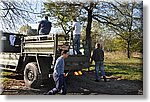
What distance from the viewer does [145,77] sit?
3600 mm

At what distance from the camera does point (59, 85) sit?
354 centimetres

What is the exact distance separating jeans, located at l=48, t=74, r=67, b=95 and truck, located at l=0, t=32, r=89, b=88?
9 cm

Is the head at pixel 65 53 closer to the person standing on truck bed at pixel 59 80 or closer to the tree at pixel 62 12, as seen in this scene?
the person standing on truck bed at pixel 59 80

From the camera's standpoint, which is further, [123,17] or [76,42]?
[123,17]

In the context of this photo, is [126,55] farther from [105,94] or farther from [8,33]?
[8,33]

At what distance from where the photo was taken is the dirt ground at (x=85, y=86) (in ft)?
11.6

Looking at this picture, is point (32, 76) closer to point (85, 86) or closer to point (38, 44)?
point (38, 44)

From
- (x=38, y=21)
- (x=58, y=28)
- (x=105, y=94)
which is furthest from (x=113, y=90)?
(x=38, y=21)

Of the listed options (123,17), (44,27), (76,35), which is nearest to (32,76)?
(44,27)

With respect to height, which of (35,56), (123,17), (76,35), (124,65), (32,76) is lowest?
(32,76)

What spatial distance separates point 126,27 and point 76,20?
63 cm

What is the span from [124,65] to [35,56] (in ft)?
3.61

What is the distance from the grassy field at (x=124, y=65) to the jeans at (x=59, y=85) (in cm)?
39

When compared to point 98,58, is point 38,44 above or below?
above
